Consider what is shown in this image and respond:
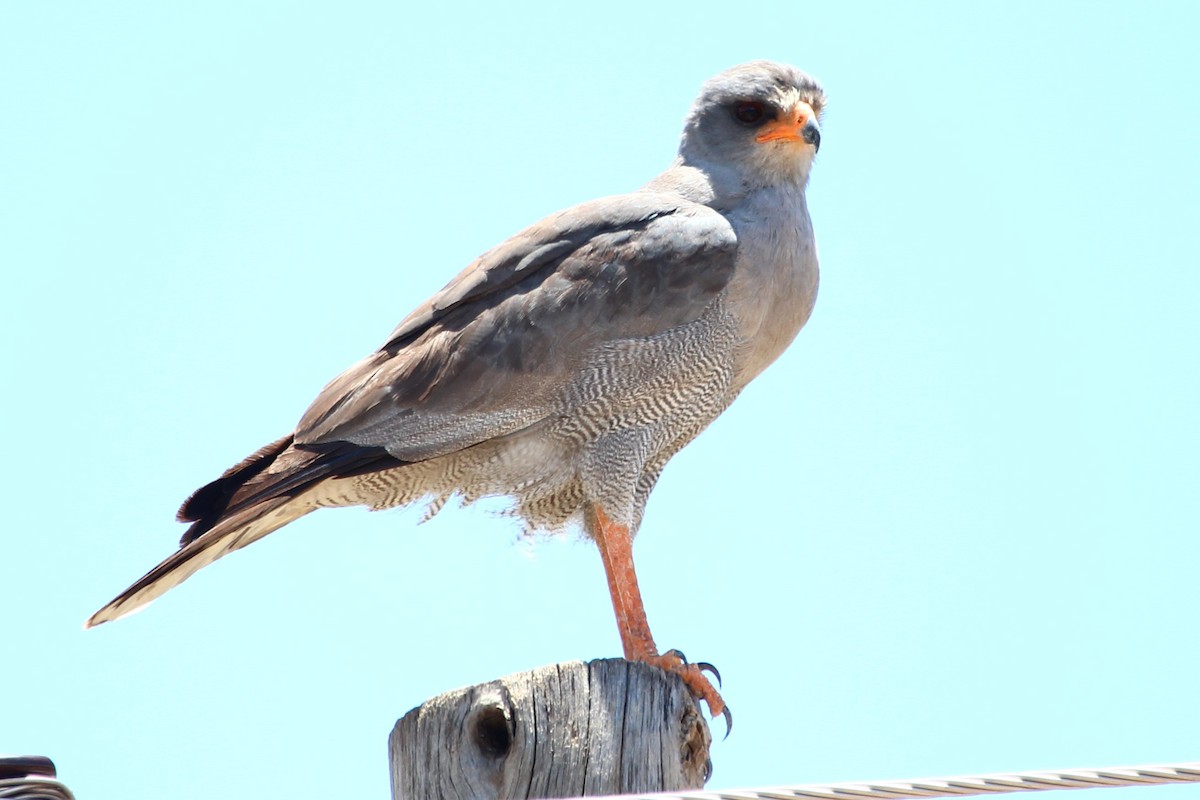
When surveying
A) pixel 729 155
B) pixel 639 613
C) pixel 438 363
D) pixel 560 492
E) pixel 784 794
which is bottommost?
pixel 784 794

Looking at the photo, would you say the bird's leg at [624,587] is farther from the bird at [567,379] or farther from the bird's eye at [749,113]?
the bird's eye at [749,113]

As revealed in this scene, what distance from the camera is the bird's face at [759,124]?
23.9ft

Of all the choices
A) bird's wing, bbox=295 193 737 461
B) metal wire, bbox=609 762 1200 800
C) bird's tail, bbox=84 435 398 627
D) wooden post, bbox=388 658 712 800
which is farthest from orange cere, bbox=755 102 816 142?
metal wire, bbox=609 762 1200 800

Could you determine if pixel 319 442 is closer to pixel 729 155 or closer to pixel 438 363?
pixel 438 363

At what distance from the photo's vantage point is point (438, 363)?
6945 millimetres

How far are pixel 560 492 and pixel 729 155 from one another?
5.46ft

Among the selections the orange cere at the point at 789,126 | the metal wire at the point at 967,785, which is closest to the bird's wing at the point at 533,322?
the orange cere at the point at 789,126

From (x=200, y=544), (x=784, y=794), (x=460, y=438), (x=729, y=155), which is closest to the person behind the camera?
(x=784, y=794)

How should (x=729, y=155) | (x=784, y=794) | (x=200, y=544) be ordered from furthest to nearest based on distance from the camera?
(x=729, y=155) → (x=200, y=544) → (x=784, y=794)

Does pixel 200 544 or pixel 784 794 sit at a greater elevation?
pixel 200 544

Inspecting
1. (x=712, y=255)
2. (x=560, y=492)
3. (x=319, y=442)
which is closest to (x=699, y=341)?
(x=712, y=255)

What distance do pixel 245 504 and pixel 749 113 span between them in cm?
277

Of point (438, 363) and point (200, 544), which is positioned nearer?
point (200, 544)

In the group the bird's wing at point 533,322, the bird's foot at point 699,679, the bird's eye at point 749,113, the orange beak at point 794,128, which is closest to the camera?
the bird's foot at point 699,679
